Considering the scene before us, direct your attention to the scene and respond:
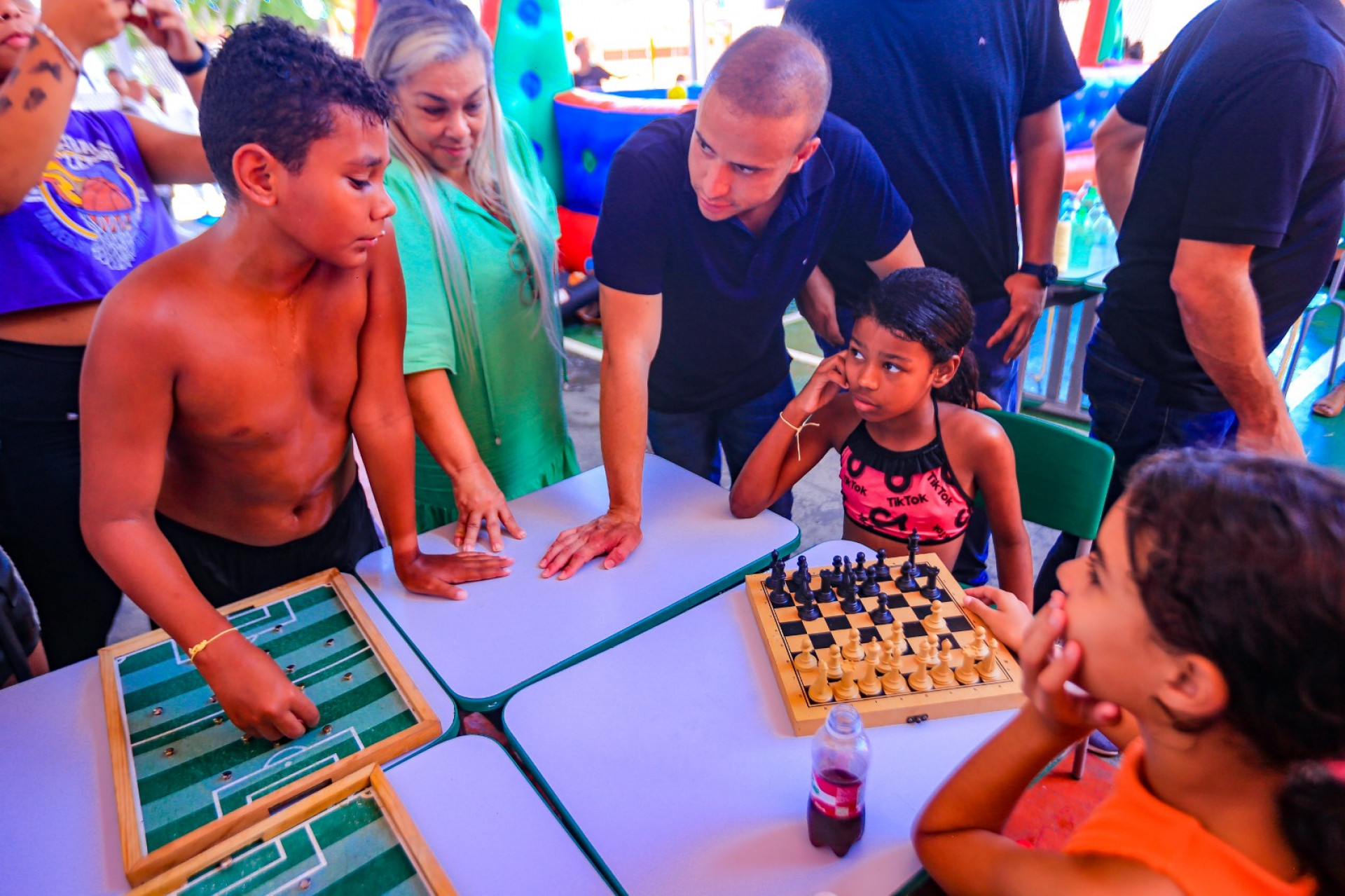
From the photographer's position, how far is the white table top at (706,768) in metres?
0.90

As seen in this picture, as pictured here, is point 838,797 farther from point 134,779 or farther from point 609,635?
point 134,779

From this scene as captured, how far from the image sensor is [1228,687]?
2.09ft

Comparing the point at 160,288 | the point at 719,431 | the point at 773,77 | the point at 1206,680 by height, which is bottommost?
the point at 719,431

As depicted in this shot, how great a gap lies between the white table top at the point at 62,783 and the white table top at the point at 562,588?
2.9 inches

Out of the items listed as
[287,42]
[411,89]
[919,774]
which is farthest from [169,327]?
[919,774]

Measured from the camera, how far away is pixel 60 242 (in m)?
1.47

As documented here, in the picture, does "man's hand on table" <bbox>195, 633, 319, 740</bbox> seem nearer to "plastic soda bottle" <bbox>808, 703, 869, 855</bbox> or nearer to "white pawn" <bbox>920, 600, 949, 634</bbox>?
"plastic soda bottle" <bbox>808, 703, 869, 855</bbox>

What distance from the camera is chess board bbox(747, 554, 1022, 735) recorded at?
1104 mm

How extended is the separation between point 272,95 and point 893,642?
48.5 inches

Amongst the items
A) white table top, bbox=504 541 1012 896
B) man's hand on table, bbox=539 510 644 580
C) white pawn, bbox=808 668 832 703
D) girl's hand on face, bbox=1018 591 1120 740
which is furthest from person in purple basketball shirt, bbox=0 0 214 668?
girl's hand on face, bbox=1018 591 1120 740

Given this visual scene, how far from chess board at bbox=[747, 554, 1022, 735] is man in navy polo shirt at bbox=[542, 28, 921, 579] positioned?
0.40 meters

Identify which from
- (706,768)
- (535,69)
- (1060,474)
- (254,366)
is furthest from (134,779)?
(535,69)

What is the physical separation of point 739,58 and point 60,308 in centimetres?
144

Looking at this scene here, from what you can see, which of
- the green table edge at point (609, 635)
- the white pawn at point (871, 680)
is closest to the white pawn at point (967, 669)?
the white pawn at point (871, 680)
